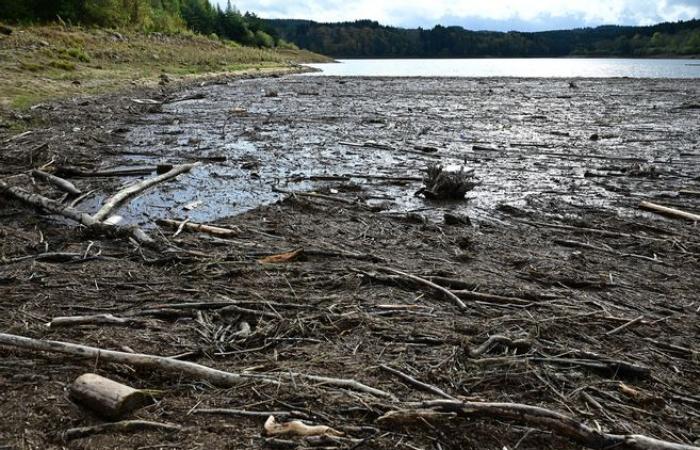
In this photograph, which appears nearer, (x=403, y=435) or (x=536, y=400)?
(x=403, y=435)

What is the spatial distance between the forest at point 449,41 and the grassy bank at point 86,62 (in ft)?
429

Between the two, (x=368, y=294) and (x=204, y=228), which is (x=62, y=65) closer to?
(x=204, y=228)

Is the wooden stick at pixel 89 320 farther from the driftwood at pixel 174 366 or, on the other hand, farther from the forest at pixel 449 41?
the forest at pixel 449 41

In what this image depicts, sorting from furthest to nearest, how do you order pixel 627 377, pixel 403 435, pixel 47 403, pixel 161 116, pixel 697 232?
pixel 161 116, pixel 697 232, pixel 627 377, pixel 47 403, pixel 403 435

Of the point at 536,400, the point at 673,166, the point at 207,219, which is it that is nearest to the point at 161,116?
the point at 207,219

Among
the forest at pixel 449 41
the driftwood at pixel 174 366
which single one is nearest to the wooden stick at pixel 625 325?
the driftwood at pixel 174 366

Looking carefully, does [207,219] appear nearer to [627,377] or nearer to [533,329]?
[533,329]

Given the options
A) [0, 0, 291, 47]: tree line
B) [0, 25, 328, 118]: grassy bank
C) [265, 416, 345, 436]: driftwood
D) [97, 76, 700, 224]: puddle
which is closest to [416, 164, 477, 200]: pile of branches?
[97, 76, 700, 224]: puddle

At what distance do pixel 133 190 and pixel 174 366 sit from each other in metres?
5.70

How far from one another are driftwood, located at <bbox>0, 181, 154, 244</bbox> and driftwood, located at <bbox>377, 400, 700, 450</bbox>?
167 inches

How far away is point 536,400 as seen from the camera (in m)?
3.51

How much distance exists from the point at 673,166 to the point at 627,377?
31.4ft

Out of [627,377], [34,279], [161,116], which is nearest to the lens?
[627,377]

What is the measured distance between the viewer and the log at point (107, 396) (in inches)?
126
